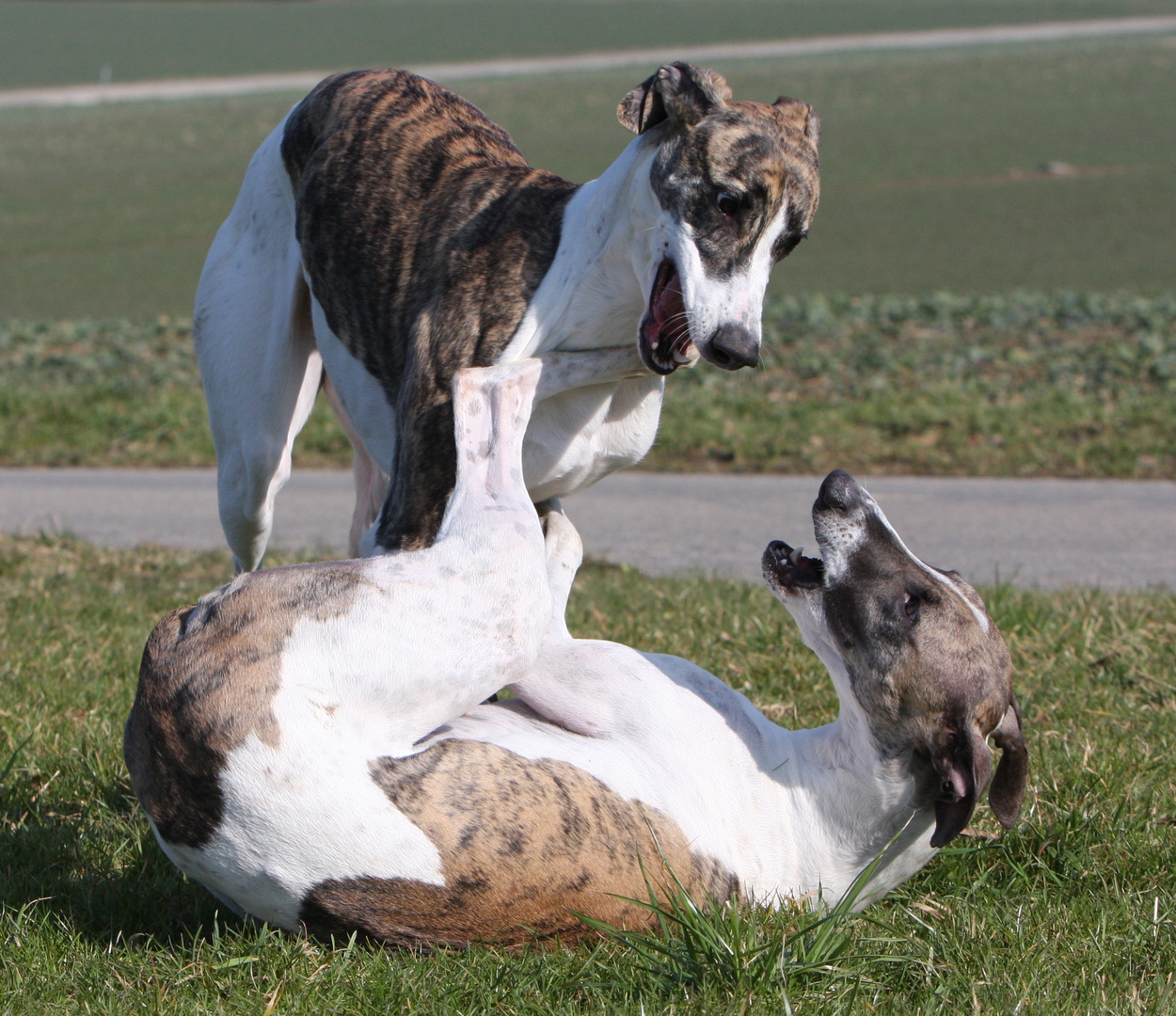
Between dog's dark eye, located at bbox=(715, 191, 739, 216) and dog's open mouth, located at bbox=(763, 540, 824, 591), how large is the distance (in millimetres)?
849

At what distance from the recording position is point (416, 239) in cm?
415

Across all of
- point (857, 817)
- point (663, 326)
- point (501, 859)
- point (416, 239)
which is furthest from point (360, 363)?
point (857, 817)

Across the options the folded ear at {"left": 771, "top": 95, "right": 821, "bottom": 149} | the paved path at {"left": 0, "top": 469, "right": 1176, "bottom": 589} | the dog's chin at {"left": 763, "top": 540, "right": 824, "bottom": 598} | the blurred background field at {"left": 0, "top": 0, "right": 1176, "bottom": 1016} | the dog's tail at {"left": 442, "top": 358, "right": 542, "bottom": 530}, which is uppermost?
the folded ear at {"left": 771, "top": 95, "right": 821, "bottom": 149}

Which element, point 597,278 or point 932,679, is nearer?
point 932,679

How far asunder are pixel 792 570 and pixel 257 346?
2052mm

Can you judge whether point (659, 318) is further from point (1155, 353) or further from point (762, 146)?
point (1155, 353)

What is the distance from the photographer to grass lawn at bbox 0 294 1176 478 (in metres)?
9.39

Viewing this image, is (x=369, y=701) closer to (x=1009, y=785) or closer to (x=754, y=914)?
(x=754, y=914)

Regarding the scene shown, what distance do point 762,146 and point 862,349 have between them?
9301 millimetres

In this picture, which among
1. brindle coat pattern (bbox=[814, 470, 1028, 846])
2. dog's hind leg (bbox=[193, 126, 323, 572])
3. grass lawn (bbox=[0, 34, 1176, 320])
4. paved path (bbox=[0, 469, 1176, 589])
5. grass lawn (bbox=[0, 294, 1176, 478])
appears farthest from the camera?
grass lawn (bbox=[0, 34, 1176, 320])

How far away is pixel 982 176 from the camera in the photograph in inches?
1058

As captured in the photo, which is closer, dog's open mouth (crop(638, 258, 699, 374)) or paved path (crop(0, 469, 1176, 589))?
dog's open mouth (crop(638, 258, 699, 374))

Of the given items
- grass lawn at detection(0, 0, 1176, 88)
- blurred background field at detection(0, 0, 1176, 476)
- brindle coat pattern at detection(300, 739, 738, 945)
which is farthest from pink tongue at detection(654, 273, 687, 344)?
grass lawn at detection(0, 0, 1176, 88)

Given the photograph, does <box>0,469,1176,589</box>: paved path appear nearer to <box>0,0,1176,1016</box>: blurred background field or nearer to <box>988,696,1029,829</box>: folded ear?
<box>0,0,1176,1016</box>: blurred background field
